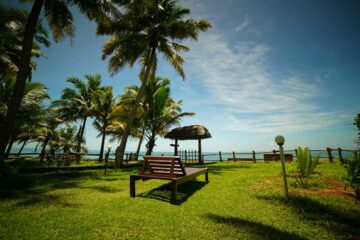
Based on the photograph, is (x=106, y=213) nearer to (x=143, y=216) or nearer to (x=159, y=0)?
(x=143, y=216)

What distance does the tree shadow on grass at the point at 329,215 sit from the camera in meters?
3.16

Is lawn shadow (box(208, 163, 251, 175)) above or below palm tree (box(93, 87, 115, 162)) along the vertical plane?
below

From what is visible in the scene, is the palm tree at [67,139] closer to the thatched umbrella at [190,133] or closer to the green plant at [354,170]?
the thatched umbrella at [190,133]

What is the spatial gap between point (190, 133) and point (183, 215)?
1349 centimetres

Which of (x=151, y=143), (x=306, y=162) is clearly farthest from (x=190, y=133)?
(x=306, y=162)

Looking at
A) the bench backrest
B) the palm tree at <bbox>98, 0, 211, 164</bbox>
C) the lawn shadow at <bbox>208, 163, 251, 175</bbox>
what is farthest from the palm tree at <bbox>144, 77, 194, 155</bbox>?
the bench backrest

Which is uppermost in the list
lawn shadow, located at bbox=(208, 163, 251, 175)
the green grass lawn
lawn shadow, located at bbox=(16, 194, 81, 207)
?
lawn shadow, located at bbox=(208, 163, 251, 175)

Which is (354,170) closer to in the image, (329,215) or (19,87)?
(329,215)

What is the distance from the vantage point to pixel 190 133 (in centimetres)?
1730

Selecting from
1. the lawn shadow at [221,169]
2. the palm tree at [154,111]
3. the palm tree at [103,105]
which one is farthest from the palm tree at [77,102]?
the lawn shadow at [221,169]

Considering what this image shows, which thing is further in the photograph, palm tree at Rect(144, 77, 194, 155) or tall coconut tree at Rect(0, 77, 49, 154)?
palm tree at Rect(144, 77, 194, 155)

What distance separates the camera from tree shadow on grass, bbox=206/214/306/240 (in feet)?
9.77

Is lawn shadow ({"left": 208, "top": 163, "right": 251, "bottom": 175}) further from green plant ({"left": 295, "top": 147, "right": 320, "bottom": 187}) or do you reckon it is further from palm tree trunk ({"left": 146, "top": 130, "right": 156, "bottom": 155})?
palm tree trunk ({"left": 146, "top": 130, "right": 156, "bottom": 155})

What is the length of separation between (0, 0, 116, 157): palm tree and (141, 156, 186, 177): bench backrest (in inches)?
237
